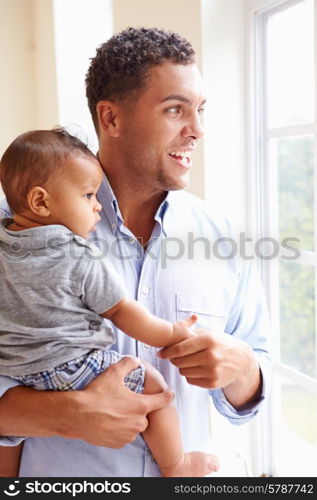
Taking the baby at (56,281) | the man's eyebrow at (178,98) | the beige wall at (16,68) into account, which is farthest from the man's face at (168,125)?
the beige wall at (16,68)

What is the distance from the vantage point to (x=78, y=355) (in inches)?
45.5

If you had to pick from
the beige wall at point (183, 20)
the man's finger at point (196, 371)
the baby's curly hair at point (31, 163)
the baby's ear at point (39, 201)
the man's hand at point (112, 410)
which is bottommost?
the man's hand at point (112, 410)

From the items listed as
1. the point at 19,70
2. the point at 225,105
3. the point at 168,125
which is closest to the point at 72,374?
the point at 168,125

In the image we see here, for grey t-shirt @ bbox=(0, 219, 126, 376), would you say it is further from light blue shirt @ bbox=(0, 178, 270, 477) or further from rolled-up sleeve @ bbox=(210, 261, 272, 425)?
rolled-up sleeve @ bbox=(210, 261, 272, 425)

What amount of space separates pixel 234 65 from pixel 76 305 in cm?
140

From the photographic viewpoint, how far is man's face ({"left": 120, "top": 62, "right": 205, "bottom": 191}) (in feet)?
4.45

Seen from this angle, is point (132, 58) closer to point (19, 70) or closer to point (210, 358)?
point (210, 358)

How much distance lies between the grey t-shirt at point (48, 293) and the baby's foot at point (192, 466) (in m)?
0.32

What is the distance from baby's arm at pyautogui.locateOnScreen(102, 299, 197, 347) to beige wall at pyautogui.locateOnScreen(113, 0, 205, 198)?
113 centimetres

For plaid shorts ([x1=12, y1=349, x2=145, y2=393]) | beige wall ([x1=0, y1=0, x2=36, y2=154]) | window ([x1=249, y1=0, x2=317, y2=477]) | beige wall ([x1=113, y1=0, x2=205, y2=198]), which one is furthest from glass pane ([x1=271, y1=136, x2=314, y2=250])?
beige wall ([x1=0, y1=0, x2=36, y2=154])

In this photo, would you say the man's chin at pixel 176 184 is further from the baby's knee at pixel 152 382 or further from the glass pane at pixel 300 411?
the glass pane at pixel 300 411

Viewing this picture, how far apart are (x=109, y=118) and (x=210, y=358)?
659mm

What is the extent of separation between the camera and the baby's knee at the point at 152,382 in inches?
48.8
